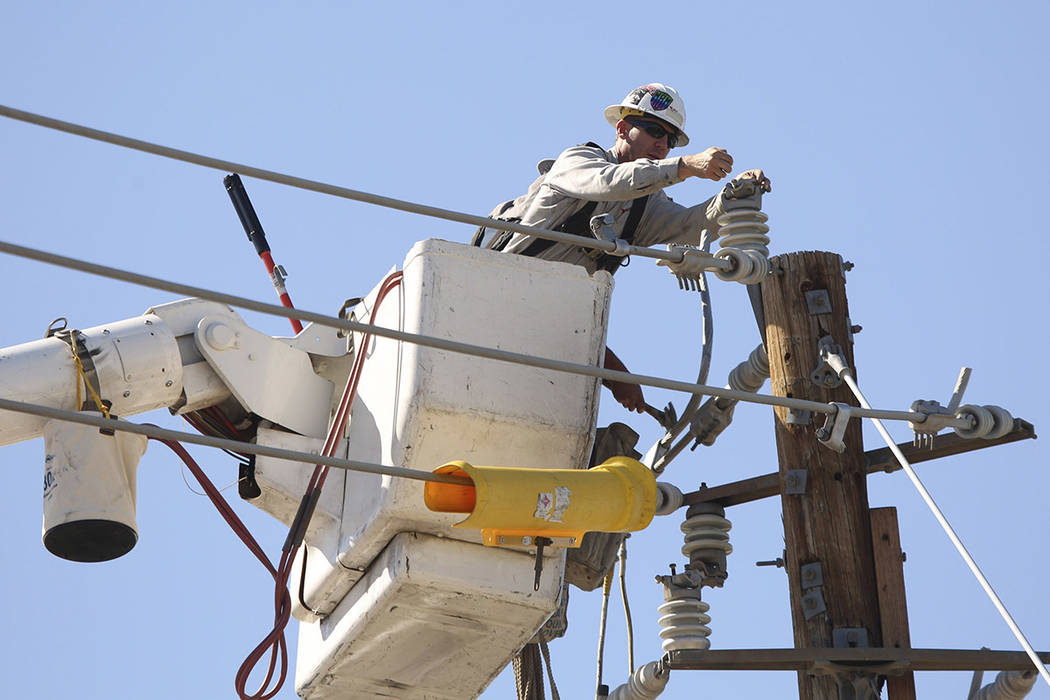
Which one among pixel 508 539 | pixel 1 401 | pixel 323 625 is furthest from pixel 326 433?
pixel 1 401

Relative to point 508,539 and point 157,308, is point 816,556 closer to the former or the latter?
point 508,539

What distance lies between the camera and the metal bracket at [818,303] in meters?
6.77

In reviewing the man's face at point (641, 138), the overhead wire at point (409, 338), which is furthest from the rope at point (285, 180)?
the man's face at point (641, 138)

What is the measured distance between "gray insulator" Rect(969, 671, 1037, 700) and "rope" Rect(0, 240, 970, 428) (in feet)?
2.88

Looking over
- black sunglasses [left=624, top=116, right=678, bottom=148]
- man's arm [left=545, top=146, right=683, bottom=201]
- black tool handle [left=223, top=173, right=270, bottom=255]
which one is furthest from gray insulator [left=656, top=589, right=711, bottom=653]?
black tool handle [left=223, top=173, right=270, bottom=255]

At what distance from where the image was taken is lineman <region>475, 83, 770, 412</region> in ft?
21.5

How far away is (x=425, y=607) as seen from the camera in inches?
242

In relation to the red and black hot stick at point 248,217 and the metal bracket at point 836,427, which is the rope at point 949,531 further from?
the red and black hot stick at point 248,217

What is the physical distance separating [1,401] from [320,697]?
211cm

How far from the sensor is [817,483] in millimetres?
6629

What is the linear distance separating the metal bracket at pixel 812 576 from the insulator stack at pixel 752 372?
0.88 metres

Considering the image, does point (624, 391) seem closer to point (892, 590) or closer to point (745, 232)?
point (745, 232)

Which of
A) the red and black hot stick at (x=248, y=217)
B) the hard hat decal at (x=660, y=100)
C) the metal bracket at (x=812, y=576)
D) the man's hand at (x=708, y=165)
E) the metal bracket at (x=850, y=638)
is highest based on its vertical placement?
the hard hat decal at (x=660, y=100)

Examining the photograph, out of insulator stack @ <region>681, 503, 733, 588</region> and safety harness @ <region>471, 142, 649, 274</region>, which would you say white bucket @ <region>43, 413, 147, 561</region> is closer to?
safety harness @ <region>471, 142, 649, 274</region>
